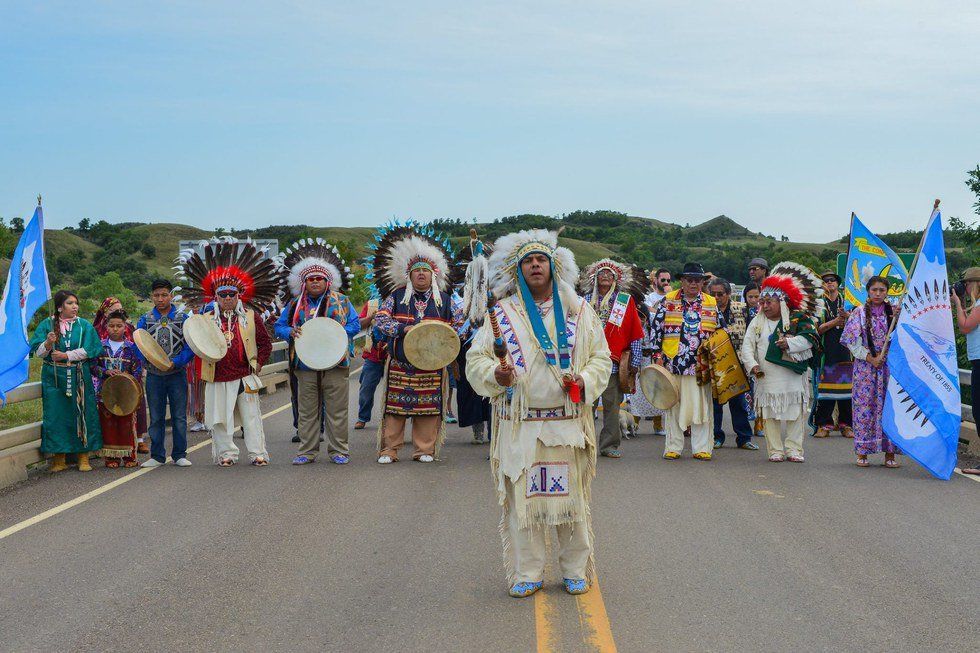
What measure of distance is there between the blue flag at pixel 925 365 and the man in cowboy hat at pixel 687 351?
190 cm

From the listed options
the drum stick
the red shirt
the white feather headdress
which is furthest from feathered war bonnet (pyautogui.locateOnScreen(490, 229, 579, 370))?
the red shirt

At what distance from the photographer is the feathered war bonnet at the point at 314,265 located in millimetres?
12305

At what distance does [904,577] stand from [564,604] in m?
2.22

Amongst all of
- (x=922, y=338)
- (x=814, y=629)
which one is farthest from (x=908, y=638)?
(x=922, y=338)

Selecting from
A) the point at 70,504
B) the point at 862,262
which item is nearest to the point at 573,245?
the point at 862,262

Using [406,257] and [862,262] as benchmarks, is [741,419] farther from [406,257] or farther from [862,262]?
[406,257]

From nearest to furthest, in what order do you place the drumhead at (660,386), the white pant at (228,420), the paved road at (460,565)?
the paved road at (460,565) < the white pant at (228,420) < the drumhead at (660,386)

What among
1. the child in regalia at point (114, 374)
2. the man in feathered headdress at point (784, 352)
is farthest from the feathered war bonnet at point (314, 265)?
the man in feathered headdress at point (784, 352)

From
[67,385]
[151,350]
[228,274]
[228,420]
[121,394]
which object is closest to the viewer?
[67,385]

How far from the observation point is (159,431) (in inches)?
458

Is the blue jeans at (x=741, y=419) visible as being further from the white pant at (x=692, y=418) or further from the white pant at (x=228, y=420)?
the white pant at (x=228, y=420)

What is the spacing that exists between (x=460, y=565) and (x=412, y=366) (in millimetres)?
5011

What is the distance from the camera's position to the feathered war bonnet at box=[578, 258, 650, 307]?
488 inches

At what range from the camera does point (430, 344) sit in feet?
37.7
